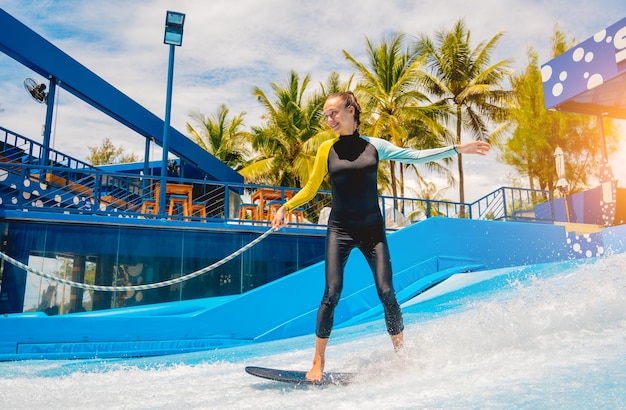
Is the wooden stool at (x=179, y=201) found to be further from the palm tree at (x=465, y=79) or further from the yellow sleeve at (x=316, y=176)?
the palm tree at (x=465, y=79)

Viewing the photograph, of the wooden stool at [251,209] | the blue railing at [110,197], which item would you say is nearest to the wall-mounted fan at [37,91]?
the blue railing at [110,197]

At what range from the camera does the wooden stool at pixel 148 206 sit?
1125 cm

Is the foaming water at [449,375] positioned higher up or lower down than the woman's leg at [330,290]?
lower down

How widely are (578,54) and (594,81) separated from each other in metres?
0.90

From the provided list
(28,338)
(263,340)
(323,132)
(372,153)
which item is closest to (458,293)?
(263,340)

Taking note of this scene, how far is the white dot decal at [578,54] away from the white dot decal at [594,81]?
661 mm

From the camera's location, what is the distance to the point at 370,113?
27438 mm

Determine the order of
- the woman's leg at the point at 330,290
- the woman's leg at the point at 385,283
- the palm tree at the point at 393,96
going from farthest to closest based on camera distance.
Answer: the palm tree at the point at 393,96
the woman's leg at the point at 385,283
the woman's leg at the point at 330,290

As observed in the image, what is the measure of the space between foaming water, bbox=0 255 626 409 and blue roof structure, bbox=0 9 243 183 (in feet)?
25.5

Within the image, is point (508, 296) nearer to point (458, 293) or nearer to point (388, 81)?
point (458, 293)

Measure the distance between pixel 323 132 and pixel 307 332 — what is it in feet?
67.6

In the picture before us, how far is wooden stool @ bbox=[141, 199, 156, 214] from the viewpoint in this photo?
36.9 ft

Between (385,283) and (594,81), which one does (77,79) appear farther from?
(594,81)

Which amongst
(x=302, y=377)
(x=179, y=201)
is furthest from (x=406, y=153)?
(x=179, y=201)
